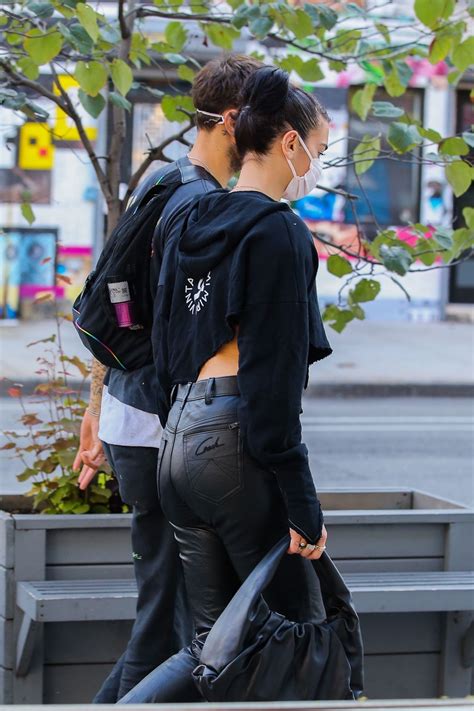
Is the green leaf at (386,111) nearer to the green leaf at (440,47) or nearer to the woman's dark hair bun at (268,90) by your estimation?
the green leaf at (440,47)

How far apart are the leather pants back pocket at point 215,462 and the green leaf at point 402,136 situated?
A: 1.56 metres

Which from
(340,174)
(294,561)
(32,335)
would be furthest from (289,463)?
(340,174)

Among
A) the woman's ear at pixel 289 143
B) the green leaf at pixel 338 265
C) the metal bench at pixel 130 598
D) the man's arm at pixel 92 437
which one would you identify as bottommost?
the metal bench at pixel 130 598

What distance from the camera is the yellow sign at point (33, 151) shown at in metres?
17.0

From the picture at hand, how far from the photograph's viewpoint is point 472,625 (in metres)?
3.72

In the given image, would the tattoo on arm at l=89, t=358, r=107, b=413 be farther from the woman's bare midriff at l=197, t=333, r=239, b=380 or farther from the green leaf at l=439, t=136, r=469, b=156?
the green leaf at l=439, t=136, r=469, b=156

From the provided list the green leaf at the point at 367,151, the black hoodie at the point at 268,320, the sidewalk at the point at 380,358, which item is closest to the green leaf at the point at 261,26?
the green leaf at the point at 367,151

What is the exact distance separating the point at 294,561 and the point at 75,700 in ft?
4.02

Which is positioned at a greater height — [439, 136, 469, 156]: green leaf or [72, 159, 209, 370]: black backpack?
[439, 136, 469, 156]: green leaf

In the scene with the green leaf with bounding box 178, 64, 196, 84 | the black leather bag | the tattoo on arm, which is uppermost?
the green leaf with bounding box 178, 64, 196, 84

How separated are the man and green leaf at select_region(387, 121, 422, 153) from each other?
77 cm

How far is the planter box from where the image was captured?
349 centimetres

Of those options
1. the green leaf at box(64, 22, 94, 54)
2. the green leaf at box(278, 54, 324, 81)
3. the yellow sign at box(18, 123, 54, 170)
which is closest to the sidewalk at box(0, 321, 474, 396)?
the yellow sign at box(18, 123, 54, 170)

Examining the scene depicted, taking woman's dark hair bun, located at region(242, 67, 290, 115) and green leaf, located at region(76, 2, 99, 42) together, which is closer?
woman's dark hair bun, located at region(242, 67, 290, 115)
